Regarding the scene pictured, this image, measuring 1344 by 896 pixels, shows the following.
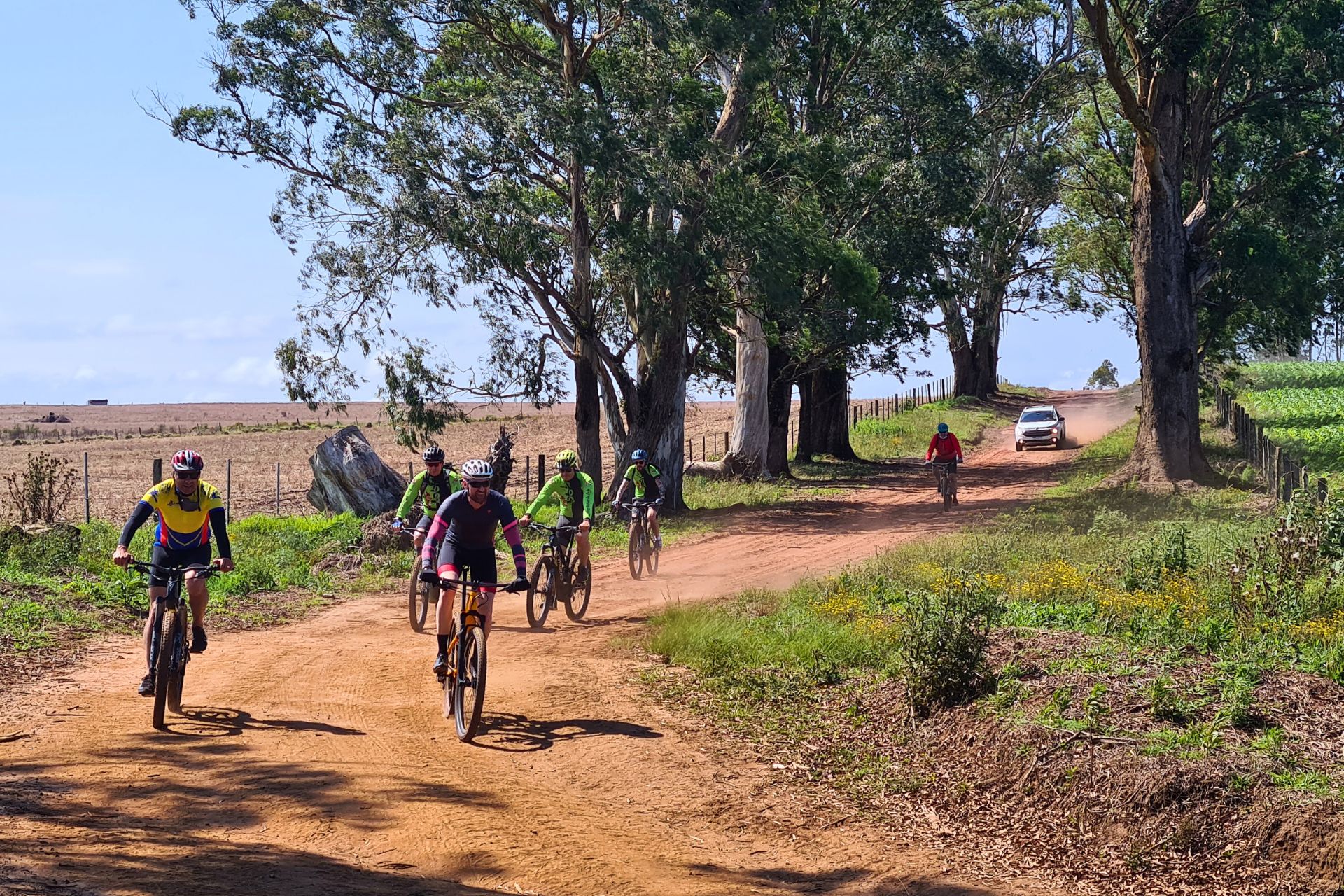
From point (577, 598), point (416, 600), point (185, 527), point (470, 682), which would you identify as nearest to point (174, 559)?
point (185, 527)

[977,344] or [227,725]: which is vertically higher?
[977,344]

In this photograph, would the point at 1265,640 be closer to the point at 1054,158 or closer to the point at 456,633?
the point at 456,633

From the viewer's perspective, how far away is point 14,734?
9.52 meters

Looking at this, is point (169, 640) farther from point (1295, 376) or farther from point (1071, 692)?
point (1295, 376)

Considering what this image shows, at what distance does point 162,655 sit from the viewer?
977 cm

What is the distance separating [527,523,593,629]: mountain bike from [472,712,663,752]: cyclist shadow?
13.1 ft

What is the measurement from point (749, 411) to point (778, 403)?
4857mm

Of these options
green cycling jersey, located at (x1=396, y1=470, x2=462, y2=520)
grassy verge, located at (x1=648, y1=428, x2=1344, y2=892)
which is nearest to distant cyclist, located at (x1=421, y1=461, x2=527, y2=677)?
grassy verge, located at (x1=648, y1=428, x2=1344, y2=892)

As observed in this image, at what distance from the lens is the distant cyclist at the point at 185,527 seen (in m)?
10.1

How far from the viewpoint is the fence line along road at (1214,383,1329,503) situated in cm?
2056

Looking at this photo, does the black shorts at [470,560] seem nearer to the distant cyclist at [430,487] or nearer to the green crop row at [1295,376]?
the distant cyclist at [430,487]

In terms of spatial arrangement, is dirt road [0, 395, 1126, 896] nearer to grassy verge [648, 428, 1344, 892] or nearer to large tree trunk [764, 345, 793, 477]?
grassy verge [648, 428, 1344, 892]

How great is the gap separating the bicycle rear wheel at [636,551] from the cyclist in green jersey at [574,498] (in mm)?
3265

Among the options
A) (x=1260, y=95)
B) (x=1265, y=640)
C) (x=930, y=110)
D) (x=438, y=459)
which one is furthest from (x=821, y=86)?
(x=1265, y=640)
